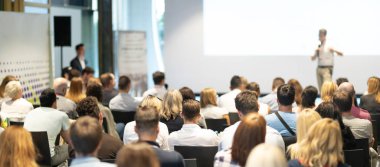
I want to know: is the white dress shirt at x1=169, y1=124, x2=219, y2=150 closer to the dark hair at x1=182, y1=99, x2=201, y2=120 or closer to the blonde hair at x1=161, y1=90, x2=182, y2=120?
the dark hair at x1=182, y1=99, x2=201, y2=120

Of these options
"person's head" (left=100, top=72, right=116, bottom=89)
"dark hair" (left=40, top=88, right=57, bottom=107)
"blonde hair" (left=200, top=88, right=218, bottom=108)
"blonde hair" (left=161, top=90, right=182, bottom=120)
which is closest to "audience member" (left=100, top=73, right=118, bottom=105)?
"person's head" (left=100, top=72, right=116, bottom=89)

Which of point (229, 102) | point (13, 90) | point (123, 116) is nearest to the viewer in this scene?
point (13, 90)

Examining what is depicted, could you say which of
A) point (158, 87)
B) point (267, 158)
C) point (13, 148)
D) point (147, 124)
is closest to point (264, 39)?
point (158, 87)

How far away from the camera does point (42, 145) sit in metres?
5.74

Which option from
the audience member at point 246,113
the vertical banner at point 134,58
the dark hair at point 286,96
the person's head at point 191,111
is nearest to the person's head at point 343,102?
the dark hair at point 286,96

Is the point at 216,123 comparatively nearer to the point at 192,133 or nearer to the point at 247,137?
the point at 192,133

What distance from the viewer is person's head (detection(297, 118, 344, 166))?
12.5 feet

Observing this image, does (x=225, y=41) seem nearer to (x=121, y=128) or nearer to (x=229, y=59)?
(x=229, y=59)

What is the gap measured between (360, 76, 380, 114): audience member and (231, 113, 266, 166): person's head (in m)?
4.60

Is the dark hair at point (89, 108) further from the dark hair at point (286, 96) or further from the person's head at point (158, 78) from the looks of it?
the person's head at point (158, 78)

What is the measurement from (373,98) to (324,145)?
14.9 ft

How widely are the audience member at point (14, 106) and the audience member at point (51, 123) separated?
4.07ft

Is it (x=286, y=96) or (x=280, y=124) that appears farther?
(x=286, y=96)

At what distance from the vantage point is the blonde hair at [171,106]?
6629 mm
